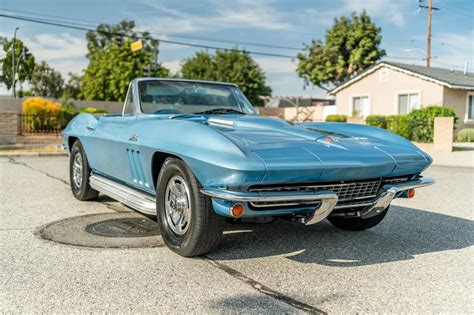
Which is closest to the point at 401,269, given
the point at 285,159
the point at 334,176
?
the point at 334,176

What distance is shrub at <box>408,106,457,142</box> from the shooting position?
1956 centimetres

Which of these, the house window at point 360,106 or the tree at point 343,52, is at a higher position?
the tree at point 343,52

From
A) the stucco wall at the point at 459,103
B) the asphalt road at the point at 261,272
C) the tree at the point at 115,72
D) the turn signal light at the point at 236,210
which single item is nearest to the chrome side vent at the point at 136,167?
the asphalt road at the point at 261,272

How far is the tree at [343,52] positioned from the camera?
46.1 meters

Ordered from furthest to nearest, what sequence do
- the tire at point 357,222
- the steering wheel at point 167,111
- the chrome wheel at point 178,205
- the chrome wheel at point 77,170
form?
the chrome wheel at point 77,170
the steering wheel at point 167,111
the tire at point 357,222
the chrome wheel at point 178,205

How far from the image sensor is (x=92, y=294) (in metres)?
3.06

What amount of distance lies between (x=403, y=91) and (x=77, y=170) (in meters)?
25.2

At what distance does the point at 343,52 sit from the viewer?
48.2m

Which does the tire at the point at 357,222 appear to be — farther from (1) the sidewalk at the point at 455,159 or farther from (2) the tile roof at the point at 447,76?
(2) the tile roof at the point at 447,76

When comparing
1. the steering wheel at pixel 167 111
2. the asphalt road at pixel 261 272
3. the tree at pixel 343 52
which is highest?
the tree at pixel 343 52

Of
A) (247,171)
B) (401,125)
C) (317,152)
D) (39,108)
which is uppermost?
(39,108)

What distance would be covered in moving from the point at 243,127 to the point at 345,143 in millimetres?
875

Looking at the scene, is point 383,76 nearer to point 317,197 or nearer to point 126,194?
point 126,194

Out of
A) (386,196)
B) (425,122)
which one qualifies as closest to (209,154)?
(386,196)
